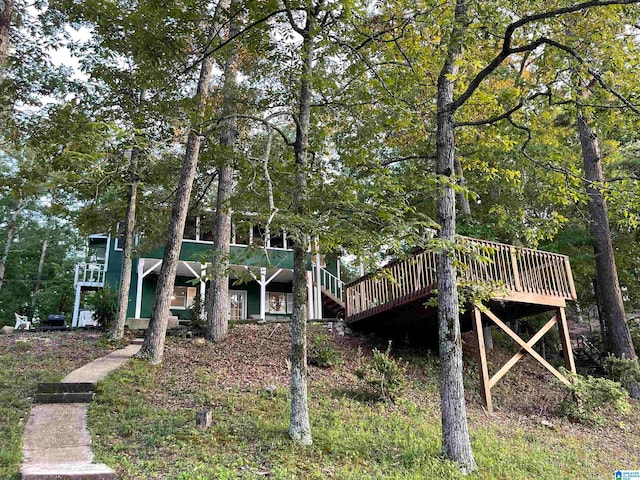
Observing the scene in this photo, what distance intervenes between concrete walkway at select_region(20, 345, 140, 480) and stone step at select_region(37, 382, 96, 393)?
8 cm

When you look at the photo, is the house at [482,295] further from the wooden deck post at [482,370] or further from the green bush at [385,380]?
the green bush at [385,380]

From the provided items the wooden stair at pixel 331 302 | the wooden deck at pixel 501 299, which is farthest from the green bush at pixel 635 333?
the wooden stair at pixel 331 302

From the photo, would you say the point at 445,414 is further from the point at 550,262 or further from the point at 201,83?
the point at 201,83

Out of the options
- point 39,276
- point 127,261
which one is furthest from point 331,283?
point 39,276

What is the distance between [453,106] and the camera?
6.00 m

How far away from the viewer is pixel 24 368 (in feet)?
25.5

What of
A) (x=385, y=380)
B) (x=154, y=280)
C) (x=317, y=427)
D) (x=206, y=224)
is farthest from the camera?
(x=154, y=280)

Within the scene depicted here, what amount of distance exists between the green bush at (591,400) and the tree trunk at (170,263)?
8.00m

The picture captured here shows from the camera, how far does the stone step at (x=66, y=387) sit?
649 centimetres

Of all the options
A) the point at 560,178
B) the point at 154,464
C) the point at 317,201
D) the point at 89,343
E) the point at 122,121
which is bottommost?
the point at 154,464

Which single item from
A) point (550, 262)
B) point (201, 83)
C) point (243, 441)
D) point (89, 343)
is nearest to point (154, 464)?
point (243, 441)

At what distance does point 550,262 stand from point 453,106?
5.66 metres

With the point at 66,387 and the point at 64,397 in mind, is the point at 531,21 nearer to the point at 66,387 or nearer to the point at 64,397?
the point at 64,397

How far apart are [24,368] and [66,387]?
1951mm
